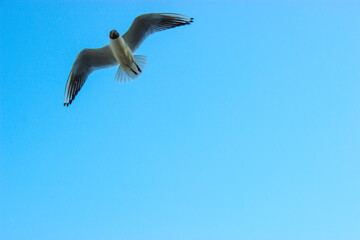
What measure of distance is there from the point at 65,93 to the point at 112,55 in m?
0.76

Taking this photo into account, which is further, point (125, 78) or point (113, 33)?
point (125, 78)

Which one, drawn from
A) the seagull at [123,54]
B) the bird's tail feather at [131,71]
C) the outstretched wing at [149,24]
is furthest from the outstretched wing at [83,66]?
the outstretched wing at [149,24]

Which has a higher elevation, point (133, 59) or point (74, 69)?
point (74, 69)

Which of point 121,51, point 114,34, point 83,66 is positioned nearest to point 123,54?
point 121,51

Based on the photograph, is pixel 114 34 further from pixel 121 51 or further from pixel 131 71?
pixel 131 71

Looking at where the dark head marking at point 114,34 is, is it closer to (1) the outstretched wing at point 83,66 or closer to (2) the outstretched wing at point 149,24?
(2) the outstretched wing at point 149,24

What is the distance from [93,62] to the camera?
5.30m

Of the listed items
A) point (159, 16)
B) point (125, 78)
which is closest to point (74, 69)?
point (125, 78)

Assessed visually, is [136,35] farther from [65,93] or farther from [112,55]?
[65,93]

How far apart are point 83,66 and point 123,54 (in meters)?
0.68

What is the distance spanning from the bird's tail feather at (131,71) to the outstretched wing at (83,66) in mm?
162

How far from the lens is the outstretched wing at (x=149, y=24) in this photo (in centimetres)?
493

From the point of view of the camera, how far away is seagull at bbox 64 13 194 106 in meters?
4.91

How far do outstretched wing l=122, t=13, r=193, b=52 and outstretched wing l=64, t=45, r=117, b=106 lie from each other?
0.32 metres
